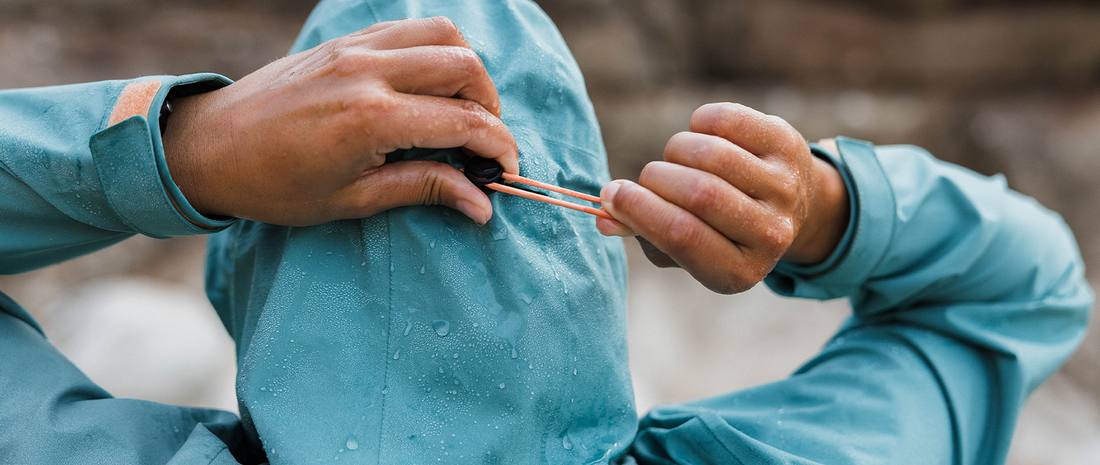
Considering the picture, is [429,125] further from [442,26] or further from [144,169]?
[144,169]

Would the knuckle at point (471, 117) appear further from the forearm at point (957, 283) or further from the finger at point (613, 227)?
the forearm at point (957, 283)

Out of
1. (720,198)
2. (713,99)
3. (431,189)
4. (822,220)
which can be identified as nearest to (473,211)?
(431,189)

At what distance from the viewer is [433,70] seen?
2.03 ft

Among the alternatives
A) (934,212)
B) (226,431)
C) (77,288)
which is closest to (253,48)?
(77,288)

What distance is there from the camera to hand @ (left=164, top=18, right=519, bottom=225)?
60 centimetres

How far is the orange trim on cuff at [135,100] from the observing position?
0.63 metres

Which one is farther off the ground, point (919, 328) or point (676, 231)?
point (676, 231)

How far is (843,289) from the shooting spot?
3.24 ft

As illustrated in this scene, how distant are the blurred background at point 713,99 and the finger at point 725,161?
189 cm

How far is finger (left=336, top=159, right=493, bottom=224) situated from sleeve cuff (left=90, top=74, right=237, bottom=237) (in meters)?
0.16

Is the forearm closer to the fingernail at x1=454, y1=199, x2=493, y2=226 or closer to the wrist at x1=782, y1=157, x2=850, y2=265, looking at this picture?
the wrist at x1=782, y1=157, x2=850, y2=265

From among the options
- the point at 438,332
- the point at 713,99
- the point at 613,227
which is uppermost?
the point at 613,227

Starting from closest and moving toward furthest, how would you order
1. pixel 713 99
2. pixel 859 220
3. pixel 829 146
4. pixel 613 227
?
pixel 613 227
pixel 859 220
pixel 829 146
pixel 713 99

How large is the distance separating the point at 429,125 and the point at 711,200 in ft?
0.97
